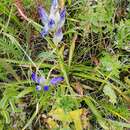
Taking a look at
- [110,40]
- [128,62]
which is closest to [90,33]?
[110,40]

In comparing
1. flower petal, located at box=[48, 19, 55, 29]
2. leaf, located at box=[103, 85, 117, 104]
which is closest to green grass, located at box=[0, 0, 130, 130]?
leaf, located at box=[103, 85, 117, 104]

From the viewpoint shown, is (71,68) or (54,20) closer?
(54,20)

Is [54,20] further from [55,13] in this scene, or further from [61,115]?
[61,115]

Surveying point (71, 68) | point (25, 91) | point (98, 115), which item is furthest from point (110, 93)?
point (25, 91)

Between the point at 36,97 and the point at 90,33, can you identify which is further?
the point at 90,33

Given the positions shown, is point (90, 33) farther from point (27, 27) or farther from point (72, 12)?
point (27, 27)

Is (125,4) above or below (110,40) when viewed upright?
above

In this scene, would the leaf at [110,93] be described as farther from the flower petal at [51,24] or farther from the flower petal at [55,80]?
the flower petal at [51,24]
